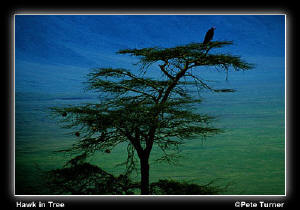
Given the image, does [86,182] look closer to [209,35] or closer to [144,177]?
[144,177]

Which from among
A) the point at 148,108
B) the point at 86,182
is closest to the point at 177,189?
the point at 86,182

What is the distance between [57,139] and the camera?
15.4 m

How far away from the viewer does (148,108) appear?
18.2 ft

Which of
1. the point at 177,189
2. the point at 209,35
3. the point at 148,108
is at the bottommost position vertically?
the point at 177,189

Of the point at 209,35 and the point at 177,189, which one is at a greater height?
the point at 209,35

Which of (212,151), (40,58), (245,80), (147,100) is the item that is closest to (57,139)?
(212,151)

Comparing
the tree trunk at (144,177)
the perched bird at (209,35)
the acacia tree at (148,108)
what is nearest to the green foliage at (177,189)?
the tree trunk at (144,177)

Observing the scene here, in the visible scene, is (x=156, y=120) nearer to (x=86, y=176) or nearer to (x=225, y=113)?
(x=86, y=176)

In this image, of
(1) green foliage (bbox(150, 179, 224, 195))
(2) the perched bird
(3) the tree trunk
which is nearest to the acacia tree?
(3) the tree trunk

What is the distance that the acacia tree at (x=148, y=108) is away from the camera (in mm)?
5605

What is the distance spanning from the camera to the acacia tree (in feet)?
18.4

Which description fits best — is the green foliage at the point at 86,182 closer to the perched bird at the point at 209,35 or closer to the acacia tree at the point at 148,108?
the acacia tree at the point at 148,108

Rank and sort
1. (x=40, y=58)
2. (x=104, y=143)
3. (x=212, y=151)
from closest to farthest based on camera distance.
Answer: (x=104, y=143), (x=212, y=151), (x=40, y=58)

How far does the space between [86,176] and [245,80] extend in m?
45.1
